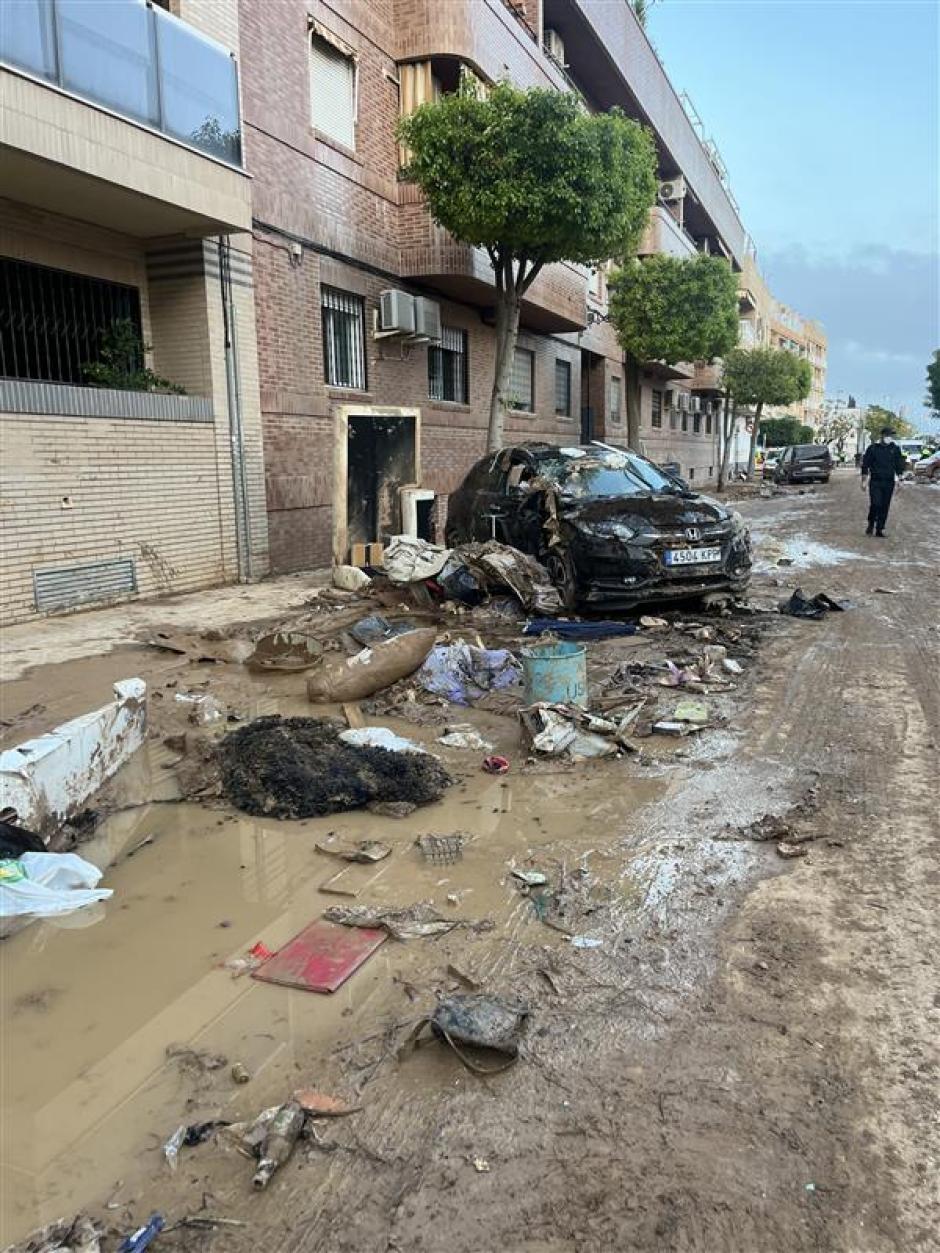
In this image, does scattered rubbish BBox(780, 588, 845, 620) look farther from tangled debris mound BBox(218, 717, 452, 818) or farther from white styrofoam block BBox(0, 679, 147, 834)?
white styrofoam block BBox(0, 679, 147, 834)

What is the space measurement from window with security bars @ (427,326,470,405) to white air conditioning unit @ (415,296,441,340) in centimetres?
102

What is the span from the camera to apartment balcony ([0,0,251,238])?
7.59m

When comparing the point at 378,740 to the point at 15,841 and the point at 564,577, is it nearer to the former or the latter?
the point at 15,841

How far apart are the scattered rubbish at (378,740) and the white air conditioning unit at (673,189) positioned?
103 feet

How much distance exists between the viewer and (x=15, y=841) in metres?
3.37

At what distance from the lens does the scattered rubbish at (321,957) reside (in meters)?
2.87

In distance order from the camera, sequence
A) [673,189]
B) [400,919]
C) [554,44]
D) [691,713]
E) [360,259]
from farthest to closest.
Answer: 1. [673,189]
2. [554,44]
3. [360,259]
4. [691,713]
5. [400,919]

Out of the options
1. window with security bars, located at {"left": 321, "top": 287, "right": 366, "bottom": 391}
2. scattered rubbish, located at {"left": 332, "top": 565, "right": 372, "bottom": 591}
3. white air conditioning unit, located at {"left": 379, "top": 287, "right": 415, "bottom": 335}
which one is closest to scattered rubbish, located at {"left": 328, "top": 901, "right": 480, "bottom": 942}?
scattered rubbish, located at {"left": 332, "top": 565, "right": 372, "bottom": 591}

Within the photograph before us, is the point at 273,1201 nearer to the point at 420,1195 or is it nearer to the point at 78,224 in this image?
the point at 420,1195

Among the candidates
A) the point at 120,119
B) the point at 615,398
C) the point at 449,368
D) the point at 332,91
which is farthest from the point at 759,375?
the point at 120,119

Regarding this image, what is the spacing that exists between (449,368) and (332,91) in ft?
17.3

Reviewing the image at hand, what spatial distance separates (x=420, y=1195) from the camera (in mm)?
2014

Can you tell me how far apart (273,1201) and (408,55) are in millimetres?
16625

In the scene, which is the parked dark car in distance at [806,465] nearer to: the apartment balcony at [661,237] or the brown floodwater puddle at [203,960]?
the apartment balcony at [661,237]
